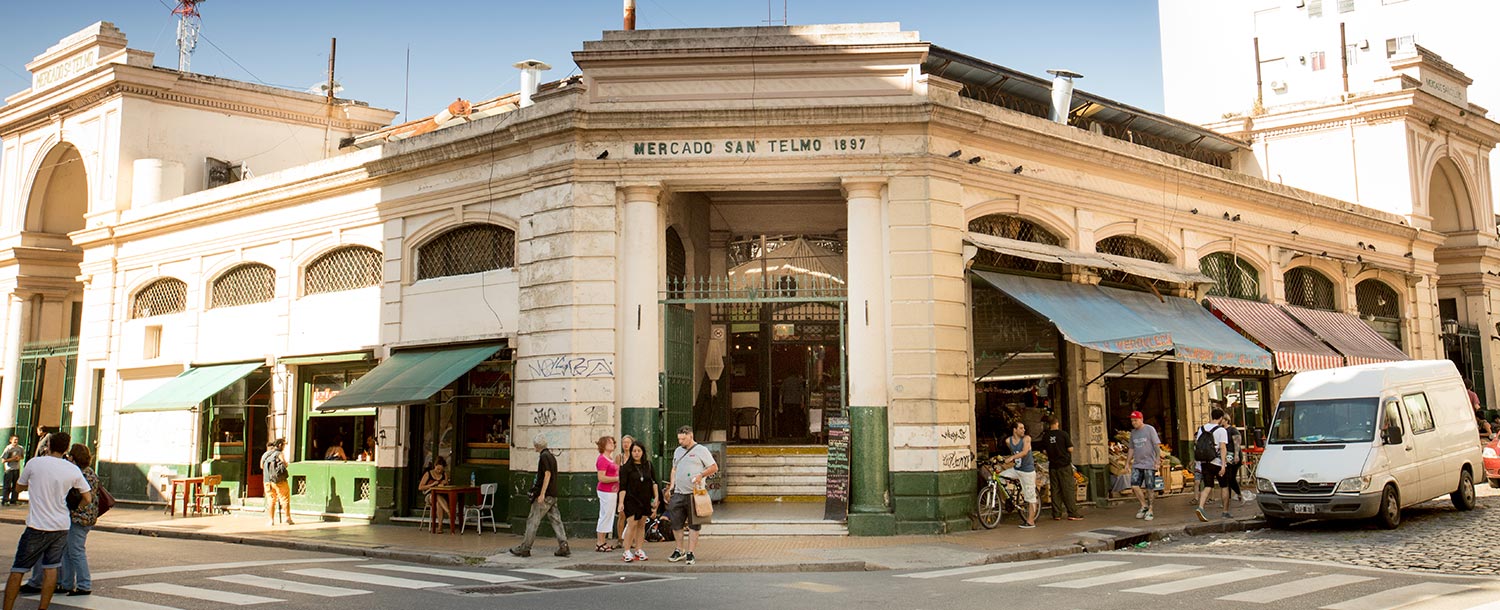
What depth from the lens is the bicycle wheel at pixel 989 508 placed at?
15688mm

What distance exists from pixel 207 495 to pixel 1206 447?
1751 cm

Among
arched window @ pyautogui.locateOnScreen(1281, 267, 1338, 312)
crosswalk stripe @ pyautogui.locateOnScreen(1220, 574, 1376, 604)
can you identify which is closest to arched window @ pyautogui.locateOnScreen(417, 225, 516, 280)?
crosswalk stripe @ pyautogui.locateOnScreen(1220, 574, 1376, 604)

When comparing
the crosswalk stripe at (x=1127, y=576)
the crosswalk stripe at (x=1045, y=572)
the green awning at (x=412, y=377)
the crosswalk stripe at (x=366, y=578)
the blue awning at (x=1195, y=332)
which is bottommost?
the crosswalk stripe at (x=366, y=578)

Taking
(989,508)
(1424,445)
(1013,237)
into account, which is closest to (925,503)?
(989,508)

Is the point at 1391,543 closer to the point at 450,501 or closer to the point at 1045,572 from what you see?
the point at 1045,572

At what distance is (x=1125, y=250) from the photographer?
A: 20.0 metres

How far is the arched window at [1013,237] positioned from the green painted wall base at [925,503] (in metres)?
3.60

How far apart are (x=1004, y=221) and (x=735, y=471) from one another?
596 cm

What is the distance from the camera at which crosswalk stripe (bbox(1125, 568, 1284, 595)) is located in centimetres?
967

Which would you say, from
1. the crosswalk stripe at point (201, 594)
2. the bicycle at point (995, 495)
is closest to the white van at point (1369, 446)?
the bicycle at point (995, 495)

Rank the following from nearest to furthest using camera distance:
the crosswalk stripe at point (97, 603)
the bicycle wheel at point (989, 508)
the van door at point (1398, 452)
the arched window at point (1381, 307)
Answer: the crosswalk stripe at point (97, 603) → the van door at point (1398, 452) → the bicycle wheel at point (989, 508) → the arched window at point (1381, 307)

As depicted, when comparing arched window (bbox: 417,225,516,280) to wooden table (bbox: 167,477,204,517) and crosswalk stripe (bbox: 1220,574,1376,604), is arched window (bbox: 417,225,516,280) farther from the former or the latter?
crosswalk stripe (bbox: 1220,574,1376,604)

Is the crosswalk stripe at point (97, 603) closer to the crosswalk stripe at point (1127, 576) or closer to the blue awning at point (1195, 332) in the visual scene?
the crosswalk stripe at point (1127, 576)

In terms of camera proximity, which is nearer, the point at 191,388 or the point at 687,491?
the point at 687,491
